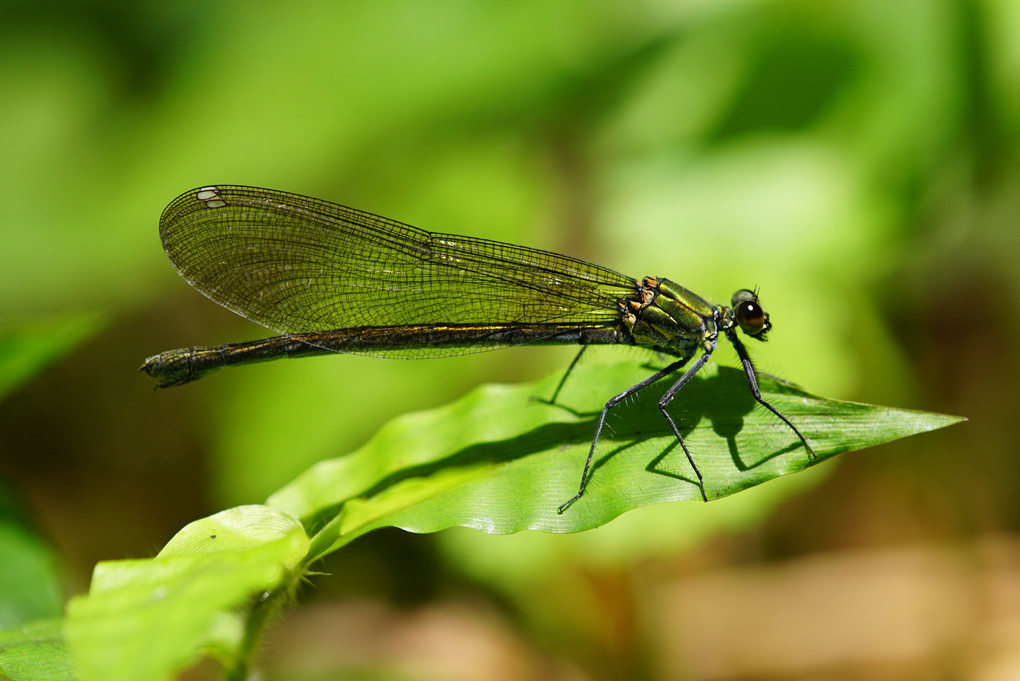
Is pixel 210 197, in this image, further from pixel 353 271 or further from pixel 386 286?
pixel 386 286

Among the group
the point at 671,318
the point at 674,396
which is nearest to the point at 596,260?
the point at 671,318

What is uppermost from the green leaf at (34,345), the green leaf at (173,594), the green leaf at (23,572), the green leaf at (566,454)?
the green leaf at (34,345)

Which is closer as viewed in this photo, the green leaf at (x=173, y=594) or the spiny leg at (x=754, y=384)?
the green leaf at (x=173, y=594)

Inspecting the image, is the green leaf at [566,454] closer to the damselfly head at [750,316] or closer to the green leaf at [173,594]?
the green leaf at [173,594]

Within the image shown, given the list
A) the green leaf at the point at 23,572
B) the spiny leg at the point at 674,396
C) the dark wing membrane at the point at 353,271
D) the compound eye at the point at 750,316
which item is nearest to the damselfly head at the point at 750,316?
the compound eye at the point at 750,316

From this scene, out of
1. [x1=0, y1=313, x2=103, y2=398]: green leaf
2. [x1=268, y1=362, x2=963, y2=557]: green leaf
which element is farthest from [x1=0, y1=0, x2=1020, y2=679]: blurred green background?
[x1=0, y1=313, x2=103, y2=398]: green leaf
